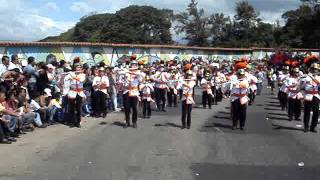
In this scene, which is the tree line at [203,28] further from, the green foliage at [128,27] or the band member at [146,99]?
the band member at [146,99]

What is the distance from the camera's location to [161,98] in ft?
76.0

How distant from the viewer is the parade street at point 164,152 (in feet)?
34.4

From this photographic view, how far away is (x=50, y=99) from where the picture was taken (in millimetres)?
17594

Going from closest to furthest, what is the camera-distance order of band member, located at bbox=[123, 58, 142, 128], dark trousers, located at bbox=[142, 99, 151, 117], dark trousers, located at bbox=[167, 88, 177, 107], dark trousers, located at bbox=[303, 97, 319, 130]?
dark trousers, located at bbox=[303, 97, 319, 130] < band member, located at bbox=[123, 58, 142, 128] < dark trousers, located at bbox=[142, 99, 151, 117] < dark trousers, located at bbox=[167, 88, 177, 107]

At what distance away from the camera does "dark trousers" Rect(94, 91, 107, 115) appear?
64.4 feet

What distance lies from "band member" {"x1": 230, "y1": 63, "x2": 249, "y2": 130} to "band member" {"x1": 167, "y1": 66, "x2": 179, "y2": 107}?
685cm

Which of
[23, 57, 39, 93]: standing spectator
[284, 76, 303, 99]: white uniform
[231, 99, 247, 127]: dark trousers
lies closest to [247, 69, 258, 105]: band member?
[284, 76, 303, 99]: white uniform

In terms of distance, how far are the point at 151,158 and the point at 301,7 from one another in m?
84.8

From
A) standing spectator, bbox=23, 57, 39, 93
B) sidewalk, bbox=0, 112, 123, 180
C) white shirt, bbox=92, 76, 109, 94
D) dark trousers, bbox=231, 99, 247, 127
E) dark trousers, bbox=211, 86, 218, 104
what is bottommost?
dark trousers, bbox=211, 86, 218, 104

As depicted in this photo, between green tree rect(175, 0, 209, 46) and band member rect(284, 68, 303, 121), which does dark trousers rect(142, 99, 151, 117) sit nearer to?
band member rect(284, 68, 303, 121)

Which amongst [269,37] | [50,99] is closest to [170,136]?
[50,99]

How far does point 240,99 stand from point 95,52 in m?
14.4

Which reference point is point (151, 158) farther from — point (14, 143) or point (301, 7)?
point (301, 7)

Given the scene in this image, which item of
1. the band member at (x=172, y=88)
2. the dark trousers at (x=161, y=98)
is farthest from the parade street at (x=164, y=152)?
the band member at (x=172, y=88)
